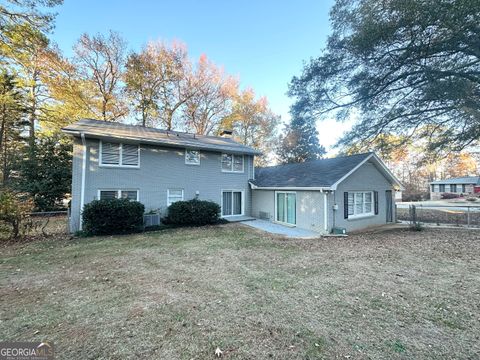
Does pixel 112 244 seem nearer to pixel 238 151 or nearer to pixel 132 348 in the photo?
pixel 132 348

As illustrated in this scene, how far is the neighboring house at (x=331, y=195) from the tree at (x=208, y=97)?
44.7 feet

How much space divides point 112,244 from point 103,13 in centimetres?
1644

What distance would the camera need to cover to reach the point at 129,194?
11695 mm

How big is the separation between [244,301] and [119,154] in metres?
10.3

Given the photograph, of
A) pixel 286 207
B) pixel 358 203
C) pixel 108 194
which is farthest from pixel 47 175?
pixel 358 203

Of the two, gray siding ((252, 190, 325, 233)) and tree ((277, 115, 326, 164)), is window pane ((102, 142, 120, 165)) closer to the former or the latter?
gray siding ((252, 190, 325, 233))

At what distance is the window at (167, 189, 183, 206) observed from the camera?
12711 millimetres

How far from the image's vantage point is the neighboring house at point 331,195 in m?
10.9

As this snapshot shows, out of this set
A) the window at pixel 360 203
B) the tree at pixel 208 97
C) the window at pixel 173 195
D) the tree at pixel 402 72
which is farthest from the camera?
the tree at pixel 208 97

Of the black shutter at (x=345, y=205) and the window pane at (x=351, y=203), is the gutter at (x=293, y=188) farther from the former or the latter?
the window pane at (x=351, y=203)

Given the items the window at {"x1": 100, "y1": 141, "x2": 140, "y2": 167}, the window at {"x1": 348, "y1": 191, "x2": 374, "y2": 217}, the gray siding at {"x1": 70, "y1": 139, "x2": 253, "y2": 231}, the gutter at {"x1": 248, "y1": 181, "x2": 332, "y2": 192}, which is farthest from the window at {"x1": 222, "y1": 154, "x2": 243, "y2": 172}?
the window at {"x1": 348, "y1": 191, "x2": 374, "y2": 217}

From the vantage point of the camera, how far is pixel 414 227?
11164mm

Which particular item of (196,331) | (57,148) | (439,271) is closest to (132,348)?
(196,331)

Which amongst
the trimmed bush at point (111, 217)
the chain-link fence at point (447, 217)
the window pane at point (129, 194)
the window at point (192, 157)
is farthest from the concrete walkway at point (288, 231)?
the window pane at point (129, 194)
